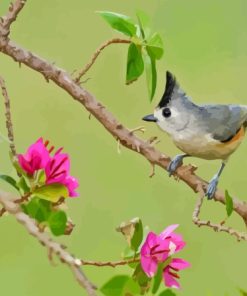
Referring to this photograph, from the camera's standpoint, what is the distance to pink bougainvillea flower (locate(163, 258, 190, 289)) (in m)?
0.51

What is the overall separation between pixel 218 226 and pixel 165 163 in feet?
0.27

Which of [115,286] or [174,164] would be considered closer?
[115,286]

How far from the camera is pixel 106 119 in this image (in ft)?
1.91

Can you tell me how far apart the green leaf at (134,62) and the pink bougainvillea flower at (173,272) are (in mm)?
138

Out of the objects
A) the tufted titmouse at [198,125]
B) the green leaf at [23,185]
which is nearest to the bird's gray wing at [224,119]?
the tufted titmouse at [198,125]

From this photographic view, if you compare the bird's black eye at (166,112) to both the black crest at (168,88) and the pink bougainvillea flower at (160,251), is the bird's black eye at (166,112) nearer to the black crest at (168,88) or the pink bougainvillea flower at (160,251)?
the black crest at (168,88)

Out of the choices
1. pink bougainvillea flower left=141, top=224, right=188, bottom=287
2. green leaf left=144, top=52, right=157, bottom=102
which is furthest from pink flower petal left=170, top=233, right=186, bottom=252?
green leaf left=144, top=52, right=157, bottom=102

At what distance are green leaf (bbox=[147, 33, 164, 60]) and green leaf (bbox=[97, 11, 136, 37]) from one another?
0.05 feet

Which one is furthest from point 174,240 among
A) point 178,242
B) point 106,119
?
point 106,119

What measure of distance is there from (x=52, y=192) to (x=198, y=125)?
197 mm

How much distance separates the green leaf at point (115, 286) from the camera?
440mm

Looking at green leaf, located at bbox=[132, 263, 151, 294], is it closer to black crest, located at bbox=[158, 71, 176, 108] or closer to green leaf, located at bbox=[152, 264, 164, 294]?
green leaf, located at bbox=[152, 264, 164, 294]

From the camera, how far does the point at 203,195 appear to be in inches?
22.0

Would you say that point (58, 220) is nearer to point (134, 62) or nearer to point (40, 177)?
point (40, 177)
